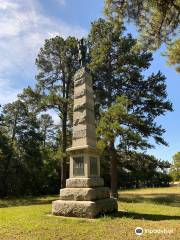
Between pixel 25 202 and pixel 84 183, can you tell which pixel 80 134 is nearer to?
pixel 84 183

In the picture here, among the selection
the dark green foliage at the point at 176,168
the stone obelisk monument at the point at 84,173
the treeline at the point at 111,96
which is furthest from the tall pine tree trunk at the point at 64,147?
the dark green foliage at the point at 176,168

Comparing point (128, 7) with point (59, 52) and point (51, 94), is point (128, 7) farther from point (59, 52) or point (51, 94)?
point (59, 52)

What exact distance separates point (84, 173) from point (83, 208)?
1.19 m

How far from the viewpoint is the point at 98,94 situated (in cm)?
2119

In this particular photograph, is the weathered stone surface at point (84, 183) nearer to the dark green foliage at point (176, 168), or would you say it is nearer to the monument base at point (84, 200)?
the monument base at point (84, 200)

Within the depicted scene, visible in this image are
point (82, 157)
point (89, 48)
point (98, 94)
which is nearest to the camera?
point (82, 157)

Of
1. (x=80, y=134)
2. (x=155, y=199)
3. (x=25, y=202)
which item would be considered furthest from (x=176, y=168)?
(x=80, y=134)

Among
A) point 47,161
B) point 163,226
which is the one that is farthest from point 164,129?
point 47,161

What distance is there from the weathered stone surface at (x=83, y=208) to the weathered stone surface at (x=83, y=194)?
17 centimetres

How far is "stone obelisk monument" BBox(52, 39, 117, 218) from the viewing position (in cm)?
874

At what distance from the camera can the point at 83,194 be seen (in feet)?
29.0

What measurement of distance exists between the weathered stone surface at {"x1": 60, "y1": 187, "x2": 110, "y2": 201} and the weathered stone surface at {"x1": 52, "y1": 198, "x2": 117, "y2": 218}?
0.17m

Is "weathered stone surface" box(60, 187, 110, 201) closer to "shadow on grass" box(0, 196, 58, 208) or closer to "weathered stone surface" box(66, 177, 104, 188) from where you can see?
"weathered stone surface" box(66, 177, 104, 188)

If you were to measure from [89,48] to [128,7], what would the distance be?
1317 centimetres
